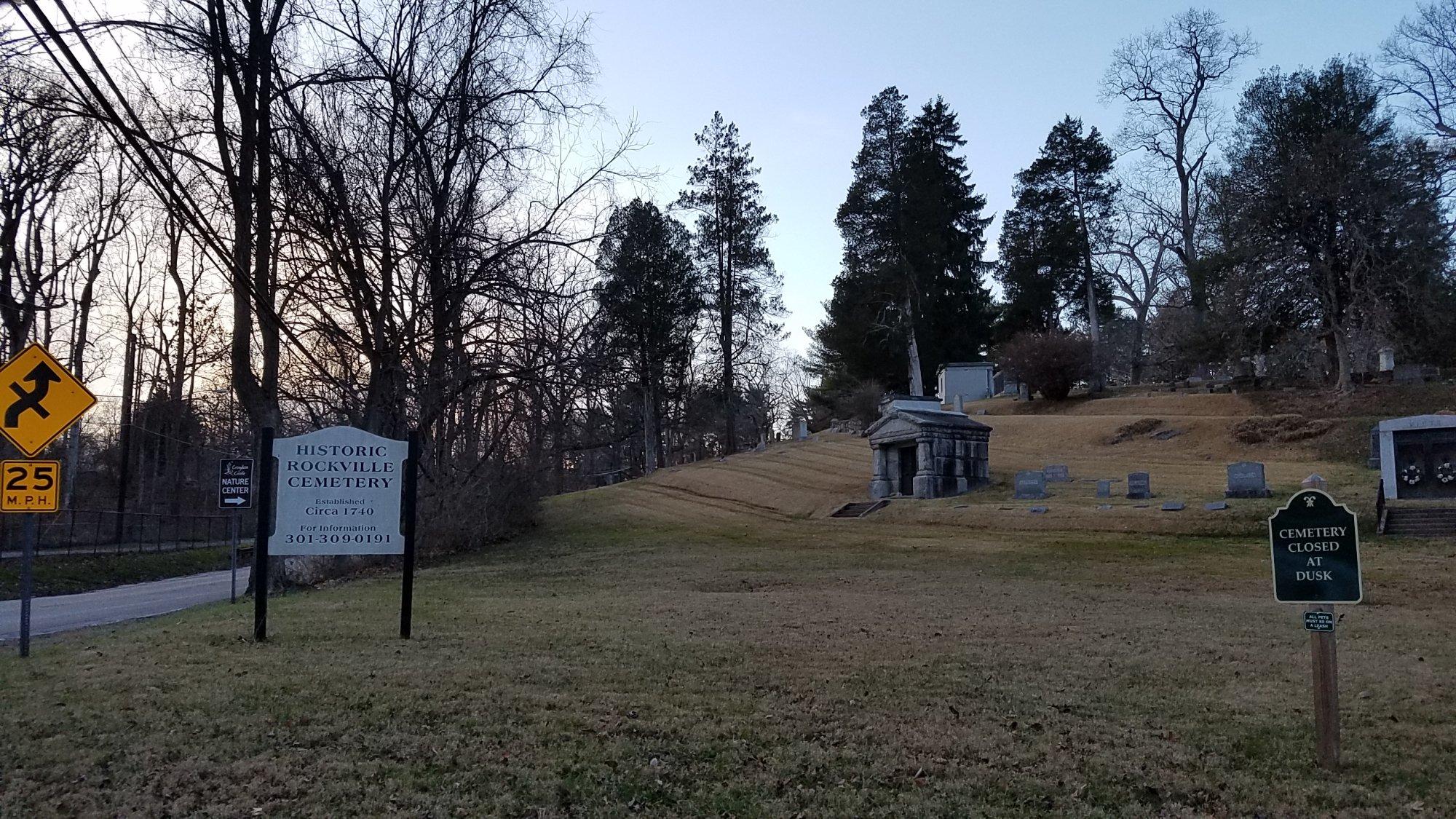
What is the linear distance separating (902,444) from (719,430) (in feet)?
93.8

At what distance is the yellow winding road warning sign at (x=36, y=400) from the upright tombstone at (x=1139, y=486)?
23.7 metres

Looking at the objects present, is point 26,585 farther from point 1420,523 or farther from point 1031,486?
point 1031,486

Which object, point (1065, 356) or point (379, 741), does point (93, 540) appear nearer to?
point (379, 741)

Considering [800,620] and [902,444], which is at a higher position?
[902,444]

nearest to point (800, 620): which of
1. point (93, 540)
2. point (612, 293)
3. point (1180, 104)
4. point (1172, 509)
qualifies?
point (612, 293)

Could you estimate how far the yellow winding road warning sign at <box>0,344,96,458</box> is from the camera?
7.93 metres

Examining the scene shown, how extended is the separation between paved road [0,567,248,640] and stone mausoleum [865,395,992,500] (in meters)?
19.4

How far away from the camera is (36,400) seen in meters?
8.04

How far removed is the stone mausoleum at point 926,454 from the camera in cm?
3016

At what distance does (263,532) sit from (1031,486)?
23.1 meters

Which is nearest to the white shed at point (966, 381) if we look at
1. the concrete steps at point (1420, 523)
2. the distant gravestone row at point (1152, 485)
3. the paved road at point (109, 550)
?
the distant gravestone row at point (1152, 485)

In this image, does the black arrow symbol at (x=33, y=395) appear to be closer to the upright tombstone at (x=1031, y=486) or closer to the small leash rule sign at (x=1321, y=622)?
the small leash rule sign at (x=1321, y=622)

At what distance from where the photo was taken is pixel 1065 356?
47.8 m

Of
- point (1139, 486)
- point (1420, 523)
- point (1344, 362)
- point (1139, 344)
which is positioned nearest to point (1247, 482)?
point (1139, 486)
